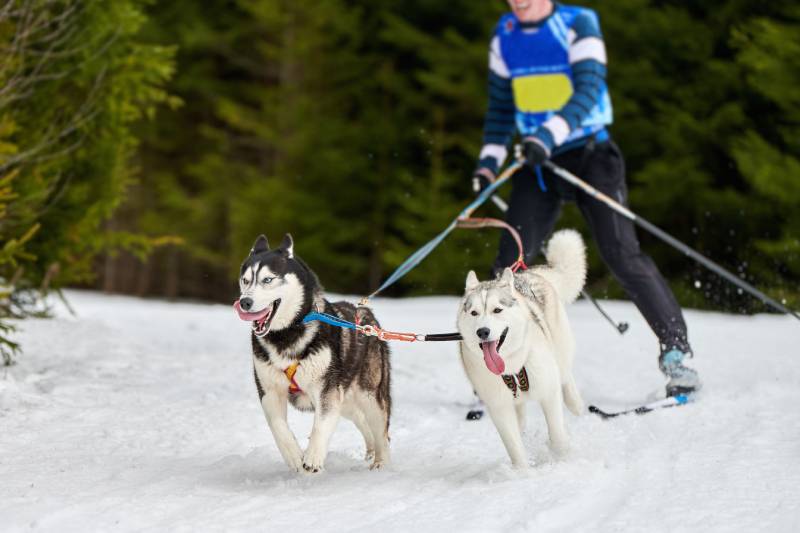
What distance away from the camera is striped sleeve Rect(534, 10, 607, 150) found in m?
5.31

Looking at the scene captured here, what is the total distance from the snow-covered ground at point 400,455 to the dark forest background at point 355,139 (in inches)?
62.7

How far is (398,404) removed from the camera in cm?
571

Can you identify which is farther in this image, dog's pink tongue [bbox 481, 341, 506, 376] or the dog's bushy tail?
the dog's bushy tail

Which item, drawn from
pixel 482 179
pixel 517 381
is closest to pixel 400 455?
pixel 517 381

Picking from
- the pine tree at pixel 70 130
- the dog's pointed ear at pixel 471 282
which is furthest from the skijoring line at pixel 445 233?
the pine tree at pixel 70 130

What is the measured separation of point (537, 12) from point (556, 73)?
37 centimetres

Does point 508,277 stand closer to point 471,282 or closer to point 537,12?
point 471,282

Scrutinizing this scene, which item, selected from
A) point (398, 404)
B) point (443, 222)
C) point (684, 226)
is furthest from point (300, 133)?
point (398, 404)

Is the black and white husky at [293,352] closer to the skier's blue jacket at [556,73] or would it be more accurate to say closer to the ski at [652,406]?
the ski at [652,406]

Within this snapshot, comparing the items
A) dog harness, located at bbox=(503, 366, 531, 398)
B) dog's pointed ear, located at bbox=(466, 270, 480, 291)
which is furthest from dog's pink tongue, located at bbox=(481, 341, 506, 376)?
dog's pointed ear, located at bbox=(466, 270, 480, 291)

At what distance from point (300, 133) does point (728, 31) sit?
A: 29.1ft

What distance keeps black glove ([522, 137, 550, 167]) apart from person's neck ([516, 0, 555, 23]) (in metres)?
0.74

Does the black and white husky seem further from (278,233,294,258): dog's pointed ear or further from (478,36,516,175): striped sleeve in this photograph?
(478,36,516,175): striped sleeve

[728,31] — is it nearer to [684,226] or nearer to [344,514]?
[684,226]
